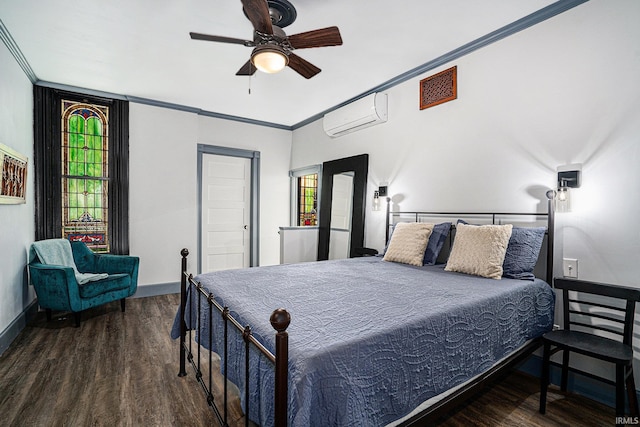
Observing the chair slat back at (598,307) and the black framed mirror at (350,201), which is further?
the black framed mirror at (350,201)

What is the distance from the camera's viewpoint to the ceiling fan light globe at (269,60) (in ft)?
6.78

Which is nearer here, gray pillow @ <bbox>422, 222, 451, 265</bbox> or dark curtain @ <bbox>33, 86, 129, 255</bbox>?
gray pillow @ <bbox>422, 222, 451, 265</bbox>

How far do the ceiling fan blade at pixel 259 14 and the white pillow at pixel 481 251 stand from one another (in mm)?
2048

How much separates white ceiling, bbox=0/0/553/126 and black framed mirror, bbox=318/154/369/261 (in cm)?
91

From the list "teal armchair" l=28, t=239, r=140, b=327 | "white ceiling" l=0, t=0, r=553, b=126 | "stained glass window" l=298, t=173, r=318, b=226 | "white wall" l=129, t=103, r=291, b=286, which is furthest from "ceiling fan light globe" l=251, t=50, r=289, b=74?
"stained glass window" l=298, t=173, r=318, b=226

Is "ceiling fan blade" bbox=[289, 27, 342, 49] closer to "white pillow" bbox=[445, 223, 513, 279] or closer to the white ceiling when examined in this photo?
the white ceiling

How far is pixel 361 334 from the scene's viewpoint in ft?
4.11

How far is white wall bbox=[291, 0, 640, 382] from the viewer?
2.00 metres

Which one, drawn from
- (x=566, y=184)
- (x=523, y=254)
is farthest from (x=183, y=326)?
(x=566, y=184)

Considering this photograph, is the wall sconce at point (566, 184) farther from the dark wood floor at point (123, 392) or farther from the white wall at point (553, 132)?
the dark wood floor at point (123, 392)

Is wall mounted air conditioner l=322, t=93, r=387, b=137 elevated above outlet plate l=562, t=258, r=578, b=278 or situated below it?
above

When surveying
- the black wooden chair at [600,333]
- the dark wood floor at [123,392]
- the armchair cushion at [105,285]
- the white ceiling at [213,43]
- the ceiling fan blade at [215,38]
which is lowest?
the dark wood floor at [123,392]

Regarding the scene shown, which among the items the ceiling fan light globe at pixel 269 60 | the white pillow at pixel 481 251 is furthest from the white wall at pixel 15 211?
the white pillow at pixel 481 251

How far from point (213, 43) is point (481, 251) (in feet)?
9.32
